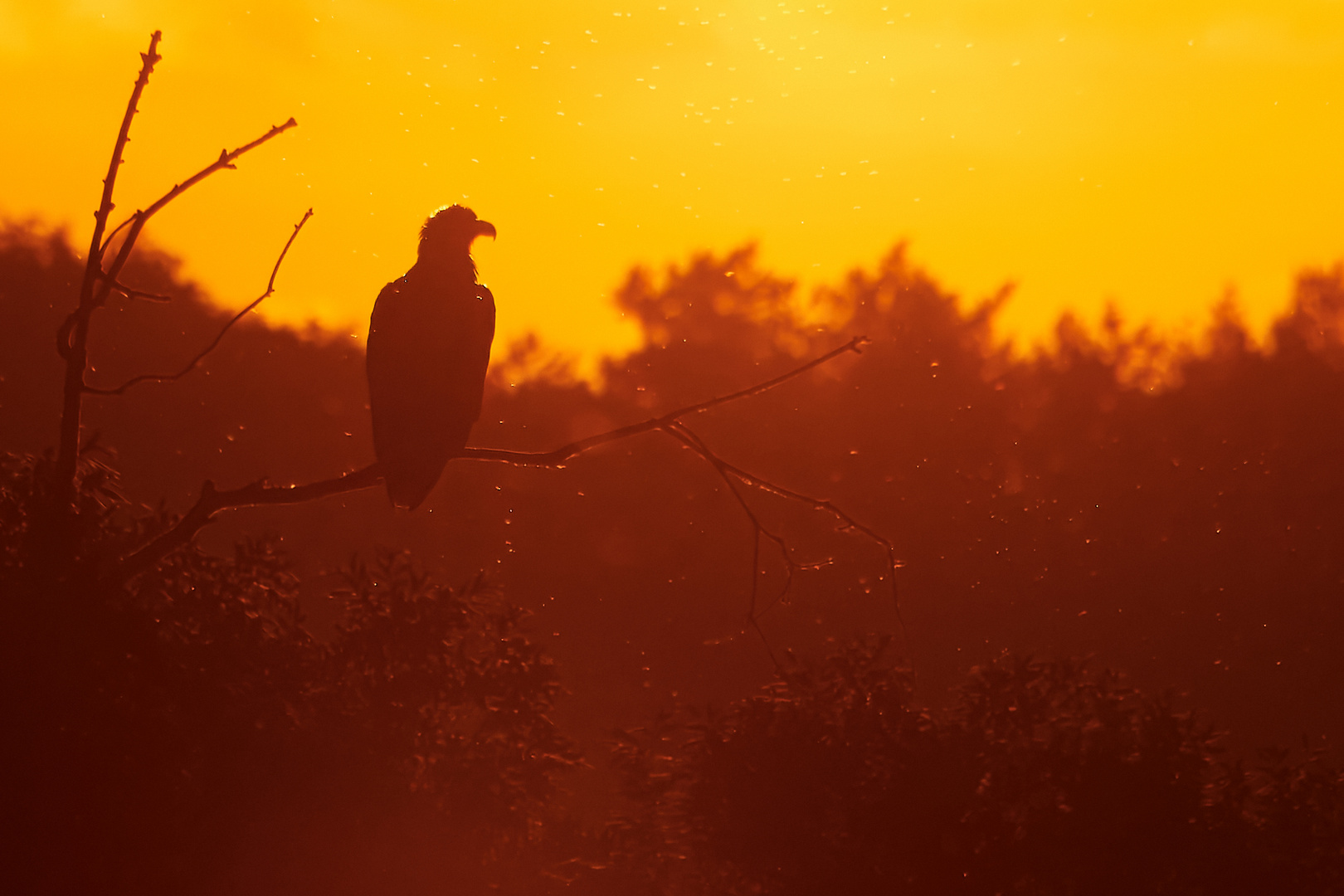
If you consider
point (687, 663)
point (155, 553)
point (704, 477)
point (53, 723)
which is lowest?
point (53, 723)

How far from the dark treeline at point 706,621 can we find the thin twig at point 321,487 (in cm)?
44

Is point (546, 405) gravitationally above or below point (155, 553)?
above

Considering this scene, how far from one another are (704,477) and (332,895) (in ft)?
75.1

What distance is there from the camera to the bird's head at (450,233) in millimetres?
6023

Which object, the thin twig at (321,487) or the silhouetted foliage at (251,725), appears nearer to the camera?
the thin twig at (321,487)

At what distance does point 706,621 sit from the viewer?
29.6 meters

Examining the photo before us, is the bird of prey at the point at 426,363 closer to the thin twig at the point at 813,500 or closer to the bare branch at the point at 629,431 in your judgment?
the bare branch at the point at 629,431

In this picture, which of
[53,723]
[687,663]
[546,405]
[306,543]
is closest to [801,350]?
[546,405]

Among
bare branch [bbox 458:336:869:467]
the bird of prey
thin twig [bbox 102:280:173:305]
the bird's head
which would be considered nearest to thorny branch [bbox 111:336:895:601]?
bare branch [bbox 458:336:869:467]

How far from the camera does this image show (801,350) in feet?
94.7

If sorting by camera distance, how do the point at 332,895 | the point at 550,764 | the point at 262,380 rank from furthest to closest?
the point at 262,380 → the point at 550,764 → the point at 332,895

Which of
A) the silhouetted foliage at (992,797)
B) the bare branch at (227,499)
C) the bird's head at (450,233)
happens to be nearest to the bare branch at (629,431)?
the bare branch at (227,499)

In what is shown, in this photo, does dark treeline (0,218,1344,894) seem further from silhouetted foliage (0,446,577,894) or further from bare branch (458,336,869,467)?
bare branch (458,336,869,467)

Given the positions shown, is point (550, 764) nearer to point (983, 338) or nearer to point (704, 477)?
point (704, 477)
